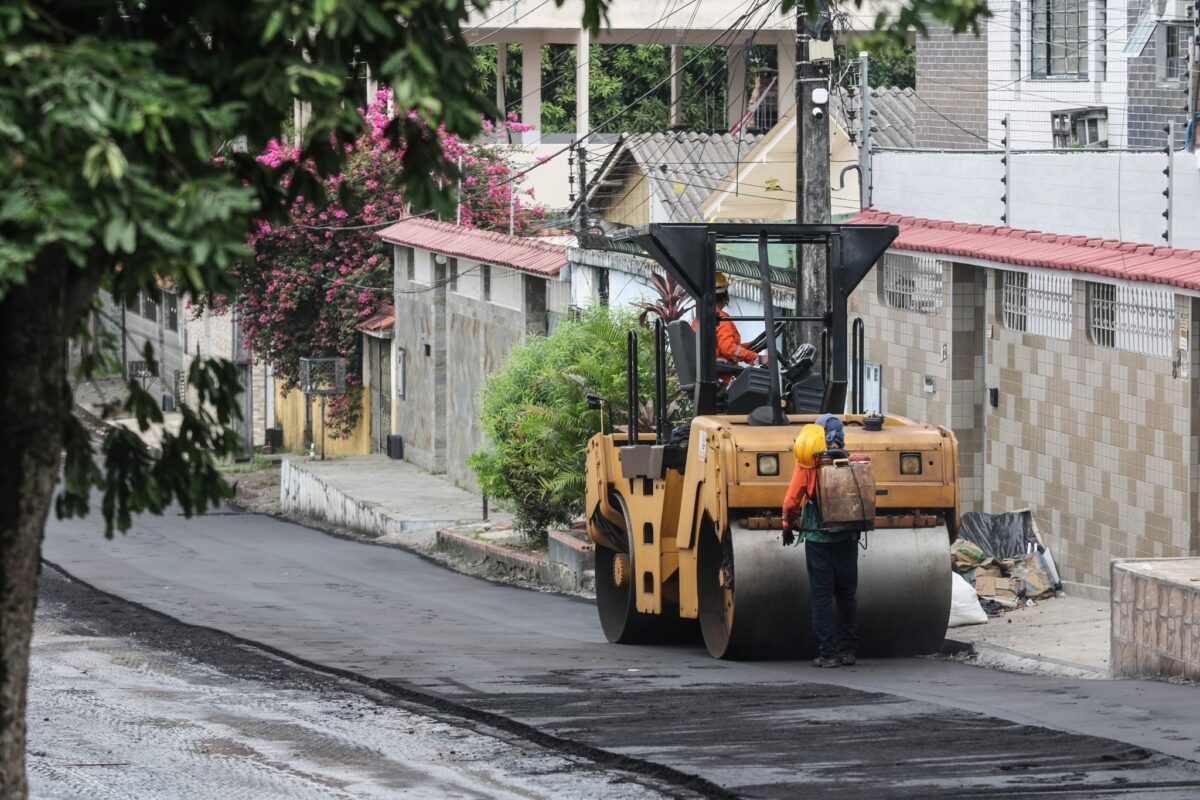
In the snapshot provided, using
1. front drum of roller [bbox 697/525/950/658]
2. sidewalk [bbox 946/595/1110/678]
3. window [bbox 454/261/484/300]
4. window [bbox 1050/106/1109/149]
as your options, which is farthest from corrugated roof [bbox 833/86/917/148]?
front drum of roller [bbox 697/525/950/658]

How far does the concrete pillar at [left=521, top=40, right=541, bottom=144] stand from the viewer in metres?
52.7

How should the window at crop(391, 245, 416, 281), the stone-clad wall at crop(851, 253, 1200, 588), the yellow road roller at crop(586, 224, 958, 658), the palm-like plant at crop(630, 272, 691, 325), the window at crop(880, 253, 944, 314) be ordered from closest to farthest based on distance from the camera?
1. the yellow road roller at crop(586, 224, 958, 658)
2. the stone-clad wall at crop(851, 253, 1200, 588)
3. the window at crop(880, 253, 944, 314)
4. the palm-like plant at crop(630, 272, 691, 325)
5. the window at crop(391, 245, 416, 281)

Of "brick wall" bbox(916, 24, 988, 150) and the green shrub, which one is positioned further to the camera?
"brick wall" bbox(916, 24, 988, 150)

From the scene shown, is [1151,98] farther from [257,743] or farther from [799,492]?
[257,743]

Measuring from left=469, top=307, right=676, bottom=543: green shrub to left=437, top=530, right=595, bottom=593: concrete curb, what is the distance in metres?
0.55

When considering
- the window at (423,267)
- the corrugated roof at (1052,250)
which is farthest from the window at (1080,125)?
the window at (423,267)

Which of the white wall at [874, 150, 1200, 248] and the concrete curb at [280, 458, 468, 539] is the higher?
the white wall at [874, 150, 1200, 248]

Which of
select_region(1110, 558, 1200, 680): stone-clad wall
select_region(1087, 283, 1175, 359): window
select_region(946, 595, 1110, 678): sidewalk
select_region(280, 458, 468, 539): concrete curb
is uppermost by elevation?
select_region(1087, 283, 1175, 359): window

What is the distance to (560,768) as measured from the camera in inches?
370

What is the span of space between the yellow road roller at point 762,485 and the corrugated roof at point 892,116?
19193 mm

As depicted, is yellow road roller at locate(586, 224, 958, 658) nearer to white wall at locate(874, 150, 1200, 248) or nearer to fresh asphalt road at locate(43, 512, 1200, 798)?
fresh asphalt road at locate(43, 512, 1200, 798)

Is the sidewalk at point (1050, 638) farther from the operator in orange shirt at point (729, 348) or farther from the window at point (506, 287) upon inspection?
the window at point (506, 287)

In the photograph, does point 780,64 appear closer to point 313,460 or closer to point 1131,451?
point 313,460

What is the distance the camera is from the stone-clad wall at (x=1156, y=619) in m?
11.3
